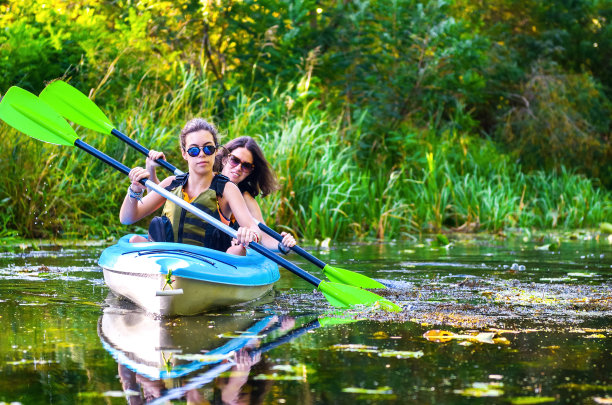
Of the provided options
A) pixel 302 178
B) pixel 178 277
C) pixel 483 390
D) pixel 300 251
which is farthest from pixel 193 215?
pixel 302 178

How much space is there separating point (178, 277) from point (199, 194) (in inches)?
37.5

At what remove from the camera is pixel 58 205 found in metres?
8.96

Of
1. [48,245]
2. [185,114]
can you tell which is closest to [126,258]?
[48,245]

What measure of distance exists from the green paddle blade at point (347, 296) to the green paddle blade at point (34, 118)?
2158mm

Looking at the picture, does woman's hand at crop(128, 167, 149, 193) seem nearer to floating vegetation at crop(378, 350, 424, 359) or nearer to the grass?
floating vegetation at crop(378, 350, 424, 359)

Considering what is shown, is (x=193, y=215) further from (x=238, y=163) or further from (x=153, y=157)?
(x=238, y=163)

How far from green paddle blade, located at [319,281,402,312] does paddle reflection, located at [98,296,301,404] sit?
23.1 inches

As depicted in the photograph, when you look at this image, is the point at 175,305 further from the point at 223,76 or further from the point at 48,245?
the point at 223,76

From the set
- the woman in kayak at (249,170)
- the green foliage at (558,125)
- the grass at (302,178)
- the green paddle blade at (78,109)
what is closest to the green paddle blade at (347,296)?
the woman in kayak at (249,170)

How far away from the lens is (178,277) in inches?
173

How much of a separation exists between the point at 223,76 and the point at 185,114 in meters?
2.33

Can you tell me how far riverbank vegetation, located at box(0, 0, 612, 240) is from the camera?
9445mm

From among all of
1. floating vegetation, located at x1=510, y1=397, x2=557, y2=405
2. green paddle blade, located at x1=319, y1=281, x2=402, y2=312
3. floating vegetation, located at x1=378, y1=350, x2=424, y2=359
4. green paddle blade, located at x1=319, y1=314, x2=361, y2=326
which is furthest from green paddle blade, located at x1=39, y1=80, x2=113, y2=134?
floating vegetation, located at x1=510, y1=397, x2=557, y2=405

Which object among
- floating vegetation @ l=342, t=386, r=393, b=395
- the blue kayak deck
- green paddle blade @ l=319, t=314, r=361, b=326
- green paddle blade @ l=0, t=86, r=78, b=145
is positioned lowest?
green paddle blade @ l=319, t=314, r=361, b=326
